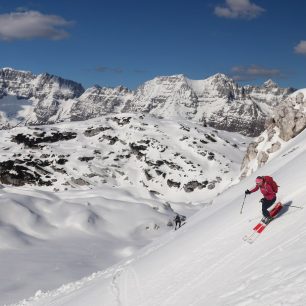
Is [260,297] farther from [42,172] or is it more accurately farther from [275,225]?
[42,172]

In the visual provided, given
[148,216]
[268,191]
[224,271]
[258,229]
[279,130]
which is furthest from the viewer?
[148,216]

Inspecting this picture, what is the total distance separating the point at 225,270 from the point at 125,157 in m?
138

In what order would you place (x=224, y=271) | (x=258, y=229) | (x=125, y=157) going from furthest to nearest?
1. (x=125, y=157)
2. (x=258, y=229)
3. (x=224, y=271)

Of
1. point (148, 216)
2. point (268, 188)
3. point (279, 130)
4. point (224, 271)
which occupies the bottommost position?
point (148, 216)

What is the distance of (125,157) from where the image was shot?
153 meters

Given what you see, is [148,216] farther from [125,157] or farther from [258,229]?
[125,157]

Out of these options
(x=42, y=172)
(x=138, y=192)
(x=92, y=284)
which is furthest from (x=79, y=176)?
(x=92, y=284)

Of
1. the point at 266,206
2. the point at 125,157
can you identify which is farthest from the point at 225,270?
the point at 125,157

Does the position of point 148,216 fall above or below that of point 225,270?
below

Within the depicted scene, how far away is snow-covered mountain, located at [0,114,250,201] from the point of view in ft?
445

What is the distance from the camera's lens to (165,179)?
5610 inches

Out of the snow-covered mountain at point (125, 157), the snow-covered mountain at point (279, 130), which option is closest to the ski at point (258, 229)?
the snow-covered mountain at point (279, 130)

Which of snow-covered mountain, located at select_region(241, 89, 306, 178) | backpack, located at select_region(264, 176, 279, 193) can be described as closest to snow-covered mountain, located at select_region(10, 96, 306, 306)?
backpack, located at select_region(264, 176, 279, 193)

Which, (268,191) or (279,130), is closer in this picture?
(268,191)
